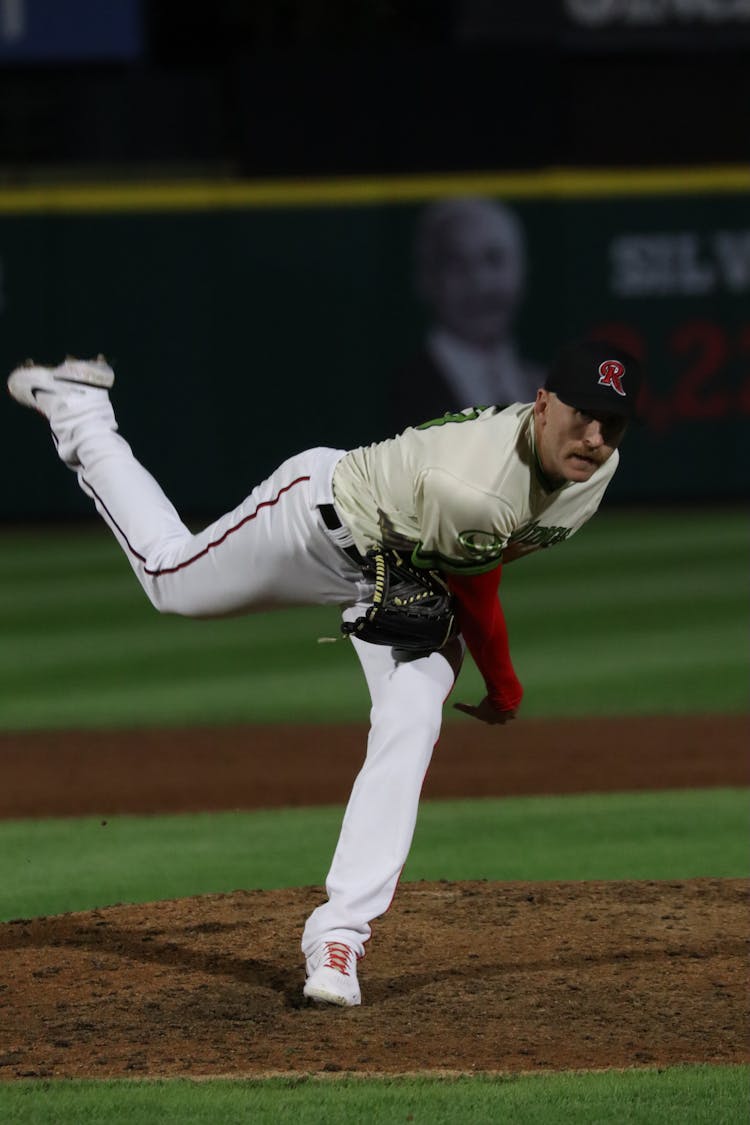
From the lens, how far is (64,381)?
486 cm

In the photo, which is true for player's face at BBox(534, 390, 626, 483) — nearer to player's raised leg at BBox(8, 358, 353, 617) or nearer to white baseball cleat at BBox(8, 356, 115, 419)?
player's raised leg at BBox(8, 358, 353, 617)

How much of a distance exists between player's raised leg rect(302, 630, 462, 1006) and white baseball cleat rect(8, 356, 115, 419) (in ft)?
4.01

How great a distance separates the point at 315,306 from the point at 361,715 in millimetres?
7725

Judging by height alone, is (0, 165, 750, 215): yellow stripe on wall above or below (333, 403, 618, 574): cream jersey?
below

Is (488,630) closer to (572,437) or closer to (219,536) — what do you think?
(572,437)

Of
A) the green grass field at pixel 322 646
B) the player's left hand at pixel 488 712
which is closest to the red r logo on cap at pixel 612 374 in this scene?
the player's left hand at pixel 488 712

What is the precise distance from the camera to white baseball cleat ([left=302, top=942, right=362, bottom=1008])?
4.18 m

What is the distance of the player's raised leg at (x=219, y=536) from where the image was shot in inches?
170

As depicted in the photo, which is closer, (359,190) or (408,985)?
(408,985)

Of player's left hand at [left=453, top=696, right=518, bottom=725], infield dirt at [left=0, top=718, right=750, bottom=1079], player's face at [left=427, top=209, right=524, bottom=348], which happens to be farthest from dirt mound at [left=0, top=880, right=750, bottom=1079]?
player's face at [left=427, top=209, right=524, bottom=348]

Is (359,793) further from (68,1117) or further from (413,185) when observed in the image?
(413,185)

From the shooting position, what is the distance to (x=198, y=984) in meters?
4.52

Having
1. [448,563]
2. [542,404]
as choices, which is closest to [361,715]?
[448,563]

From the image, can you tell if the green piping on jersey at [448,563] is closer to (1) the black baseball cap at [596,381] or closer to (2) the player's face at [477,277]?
(1) the black baseball cap at [596,381]
